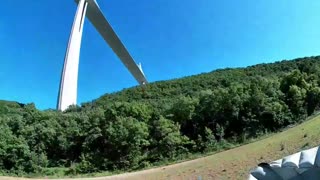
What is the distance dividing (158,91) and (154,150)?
31479 millimetres

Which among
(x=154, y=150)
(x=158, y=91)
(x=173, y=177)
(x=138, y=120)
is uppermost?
(x=158, y=91)

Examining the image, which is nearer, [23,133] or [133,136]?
[133,136]

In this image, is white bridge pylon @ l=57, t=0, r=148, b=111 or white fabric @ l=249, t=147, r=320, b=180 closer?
white fabric @ l=249, t=147, r=320, b=180

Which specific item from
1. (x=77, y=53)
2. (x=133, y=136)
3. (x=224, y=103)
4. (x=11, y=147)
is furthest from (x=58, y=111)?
(x=224, y=103)

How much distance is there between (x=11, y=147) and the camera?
144 ft

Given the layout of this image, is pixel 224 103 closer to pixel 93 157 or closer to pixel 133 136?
pixel 133 136

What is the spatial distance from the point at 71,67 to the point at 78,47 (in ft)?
10.0

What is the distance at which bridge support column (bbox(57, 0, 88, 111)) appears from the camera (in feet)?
178

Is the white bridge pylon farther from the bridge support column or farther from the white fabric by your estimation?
the white fabric

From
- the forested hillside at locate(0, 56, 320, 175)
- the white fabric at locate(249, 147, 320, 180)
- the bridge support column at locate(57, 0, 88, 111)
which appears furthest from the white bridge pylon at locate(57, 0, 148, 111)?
the white fabric at locate(249, 147, 320, 180)

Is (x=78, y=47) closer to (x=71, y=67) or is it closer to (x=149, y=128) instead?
(x=71, y=67)

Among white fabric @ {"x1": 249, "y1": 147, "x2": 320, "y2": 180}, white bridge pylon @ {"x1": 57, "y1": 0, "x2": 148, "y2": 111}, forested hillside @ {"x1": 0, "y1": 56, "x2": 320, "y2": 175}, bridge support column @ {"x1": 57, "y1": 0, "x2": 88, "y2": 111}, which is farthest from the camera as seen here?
white bridge pylon @ {"x1": 57, "y1": 0, "x2": 148, "y2": 111}

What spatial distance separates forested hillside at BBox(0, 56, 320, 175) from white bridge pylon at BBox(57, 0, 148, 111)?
2.99 metres

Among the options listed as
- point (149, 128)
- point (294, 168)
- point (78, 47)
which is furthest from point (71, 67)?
point (294, 168)
